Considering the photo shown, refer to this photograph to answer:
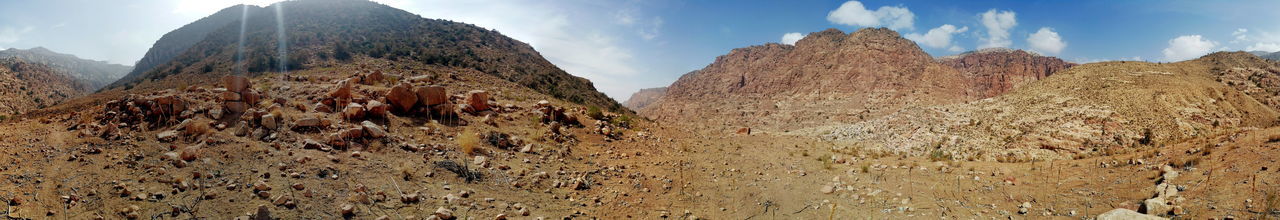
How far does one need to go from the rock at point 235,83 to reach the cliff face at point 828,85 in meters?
31.8

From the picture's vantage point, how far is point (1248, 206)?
4.62 m

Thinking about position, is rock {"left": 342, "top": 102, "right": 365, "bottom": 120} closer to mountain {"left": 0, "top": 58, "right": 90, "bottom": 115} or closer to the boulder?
the boulder

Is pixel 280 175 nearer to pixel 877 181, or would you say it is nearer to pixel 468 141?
pixel 468 141

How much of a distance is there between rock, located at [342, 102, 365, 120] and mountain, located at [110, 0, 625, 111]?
1266 cm

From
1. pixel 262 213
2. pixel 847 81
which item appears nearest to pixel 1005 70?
pixel 847 81

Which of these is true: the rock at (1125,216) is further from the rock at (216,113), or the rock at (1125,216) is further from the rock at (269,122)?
the rock at (216,113)

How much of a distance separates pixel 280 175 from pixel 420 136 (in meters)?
2.85

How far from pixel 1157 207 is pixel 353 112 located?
1161 cm

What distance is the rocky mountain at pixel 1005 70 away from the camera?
166 ft

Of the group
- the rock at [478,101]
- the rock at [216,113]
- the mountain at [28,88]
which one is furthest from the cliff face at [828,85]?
the mountain at [28,88]

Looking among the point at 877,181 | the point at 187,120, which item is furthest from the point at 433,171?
the point at 877,181

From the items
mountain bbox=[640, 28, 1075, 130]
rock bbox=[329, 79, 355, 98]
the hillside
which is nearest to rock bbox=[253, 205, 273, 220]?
rock bbox=[329, 79, 355, 98]

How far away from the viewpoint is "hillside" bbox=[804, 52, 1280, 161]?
12.9 meters

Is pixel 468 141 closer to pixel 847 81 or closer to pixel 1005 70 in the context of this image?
pixel 847 81
